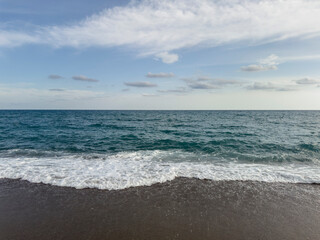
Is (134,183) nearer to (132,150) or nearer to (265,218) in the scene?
(265,218)

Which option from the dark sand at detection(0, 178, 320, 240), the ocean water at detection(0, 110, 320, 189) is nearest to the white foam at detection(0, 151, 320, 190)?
the ocean water at detection(0, 110, 320, 189)

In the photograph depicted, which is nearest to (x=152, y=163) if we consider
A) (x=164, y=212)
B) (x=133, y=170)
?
(x=133, y=170)

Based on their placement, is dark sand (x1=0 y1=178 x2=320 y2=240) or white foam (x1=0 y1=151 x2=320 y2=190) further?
white foam (x1=0 y1=151 x2=320 y2=190)

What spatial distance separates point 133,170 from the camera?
32.2ft

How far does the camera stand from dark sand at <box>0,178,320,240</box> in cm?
481

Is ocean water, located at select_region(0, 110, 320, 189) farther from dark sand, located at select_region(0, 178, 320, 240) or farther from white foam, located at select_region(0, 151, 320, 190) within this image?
dark sand, located at select_region(0, 178, 320, 240)

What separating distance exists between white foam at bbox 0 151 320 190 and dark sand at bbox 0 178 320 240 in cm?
76

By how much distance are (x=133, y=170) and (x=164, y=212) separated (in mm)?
4340

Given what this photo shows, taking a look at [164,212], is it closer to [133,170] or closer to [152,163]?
[133,170]

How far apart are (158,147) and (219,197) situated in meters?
9.72

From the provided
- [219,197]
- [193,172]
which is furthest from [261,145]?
[219,197]

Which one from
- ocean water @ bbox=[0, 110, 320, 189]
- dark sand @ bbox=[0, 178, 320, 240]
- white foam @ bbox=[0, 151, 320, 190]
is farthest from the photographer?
ocean water @ bbox=[0, 110, 320, 189]

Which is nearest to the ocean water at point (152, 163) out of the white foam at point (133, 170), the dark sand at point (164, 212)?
the white foam at point (133, 170)

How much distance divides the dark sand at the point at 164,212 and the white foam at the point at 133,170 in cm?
76
